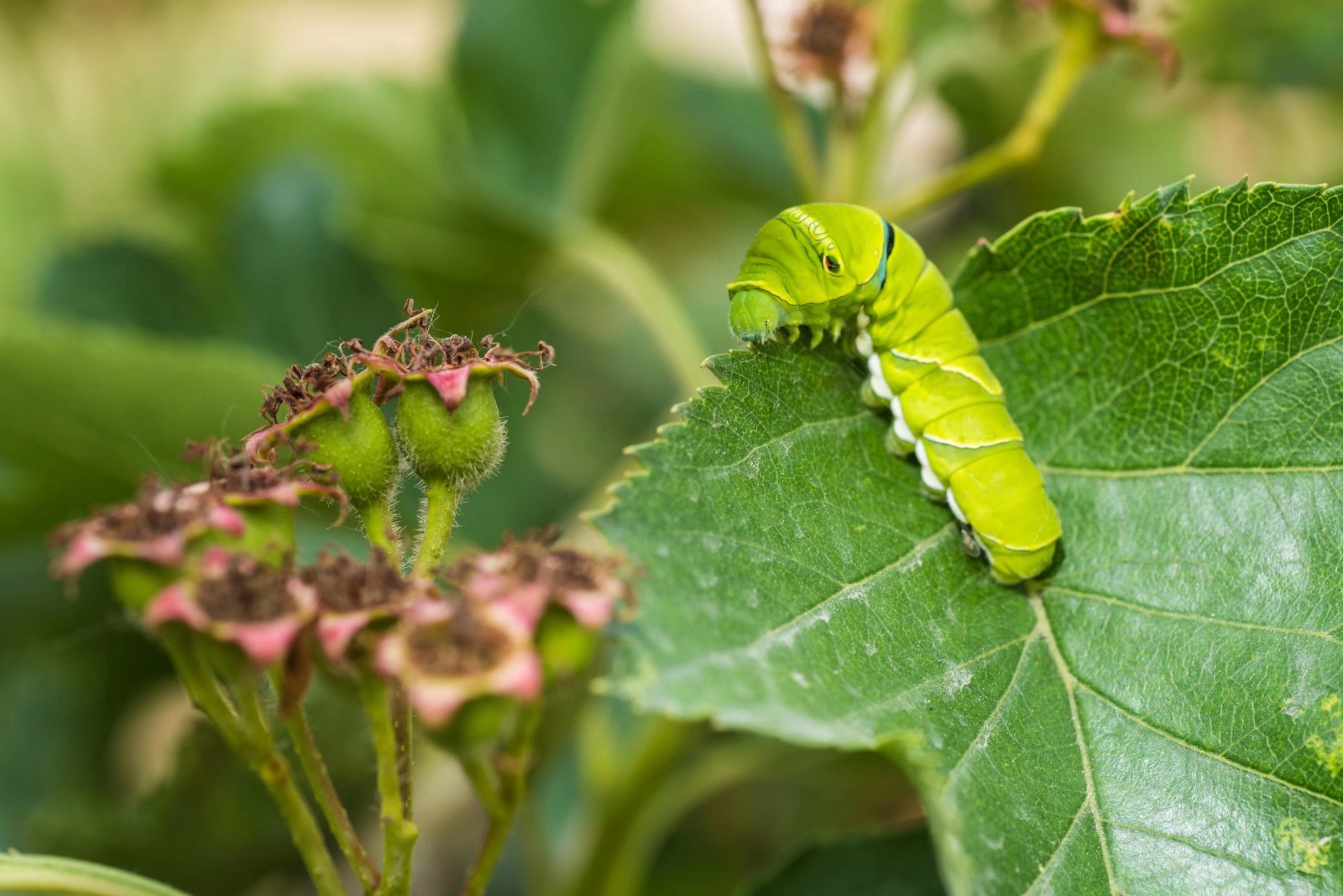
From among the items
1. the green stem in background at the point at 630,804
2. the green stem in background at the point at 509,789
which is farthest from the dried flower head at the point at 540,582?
the green stem in background at the point at 630,804

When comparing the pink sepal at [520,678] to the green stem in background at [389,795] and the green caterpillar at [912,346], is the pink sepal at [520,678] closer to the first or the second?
the green stem in background at [389,795]

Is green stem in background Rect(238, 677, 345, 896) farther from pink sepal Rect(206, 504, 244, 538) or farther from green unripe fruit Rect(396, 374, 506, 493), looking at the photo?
green unripe fruit Rect(396, 374, 506, 493)

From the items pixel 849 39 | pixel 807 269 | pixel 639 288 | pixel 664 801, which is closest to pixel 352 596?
pixel 807 269

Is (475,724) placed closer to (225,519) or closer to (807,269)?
(225,519)

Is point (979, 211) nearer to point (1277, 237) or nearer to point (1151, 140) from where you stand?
point (1151, 140)

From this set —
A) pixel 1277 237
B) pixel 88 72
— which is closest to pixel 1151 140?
pixel 1277 237
